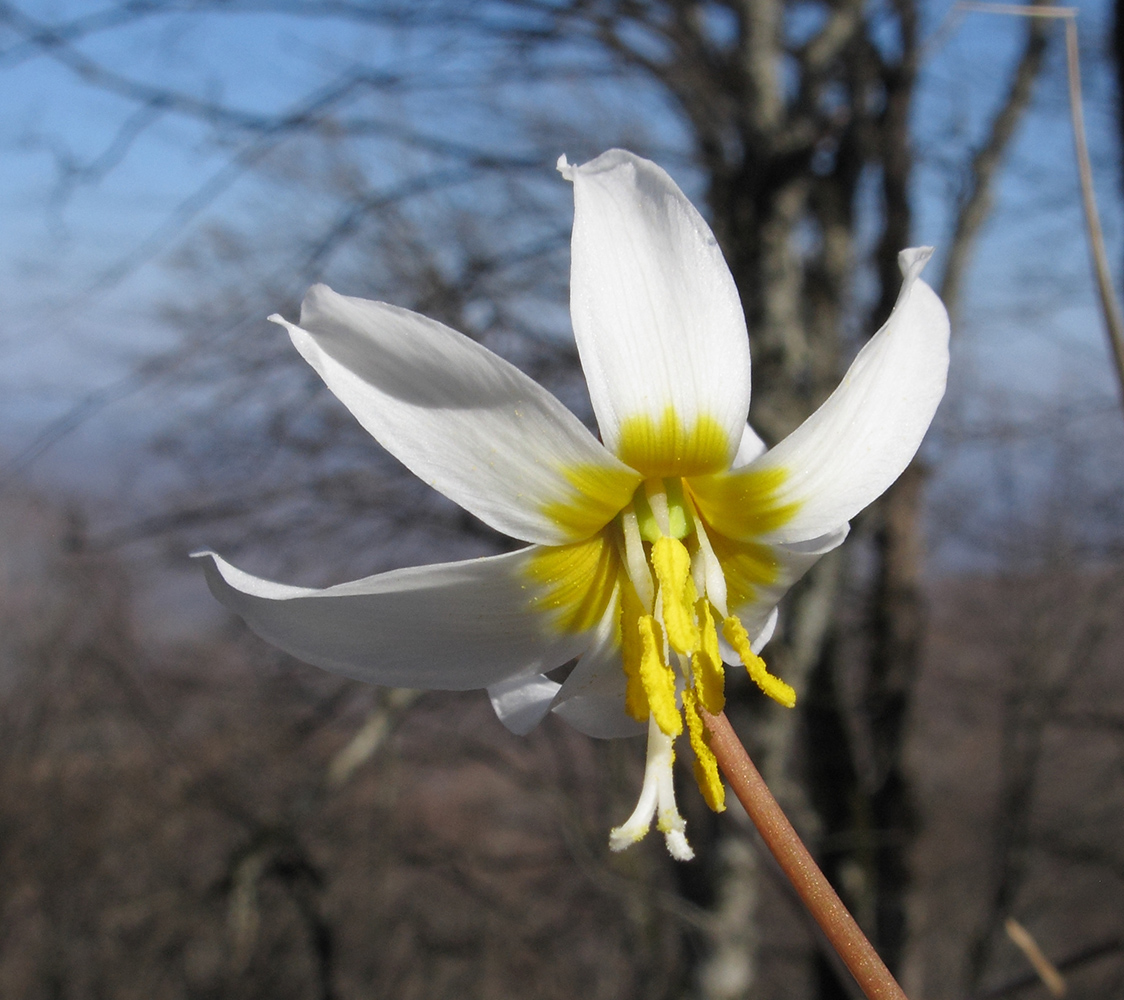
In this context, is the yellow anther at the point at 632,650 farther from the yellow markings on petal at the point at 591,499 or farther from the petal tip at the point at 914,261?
the petal tip at the point at 914,261

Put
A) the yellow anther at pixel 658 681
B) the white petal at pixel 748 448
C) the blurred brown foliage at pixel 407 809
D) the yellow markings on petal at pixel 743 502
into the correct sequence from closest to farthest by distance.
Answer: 1. the yellow anther at pixel 658 681
2. the yellow markings on petal at pixel 743 502
3. the white petal at pixel 748 448
4. the blurred brown foliage at pixel 407 809

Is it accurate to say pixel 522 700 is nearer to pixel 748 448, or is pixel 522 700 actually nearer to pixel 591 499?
pixel 591 499

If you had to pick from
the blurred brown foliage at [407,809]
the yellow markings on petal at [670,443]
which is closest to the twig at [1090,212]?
the yellow markings on petal at [670,443]

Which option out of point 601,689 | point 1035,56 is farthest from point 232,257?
point 1035,56

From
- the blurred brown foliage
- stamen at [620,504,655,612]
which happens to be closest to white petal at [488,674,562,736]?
stamen at [620,504,655,612]

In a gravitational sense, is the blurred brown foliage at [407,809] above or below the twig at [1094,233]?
below

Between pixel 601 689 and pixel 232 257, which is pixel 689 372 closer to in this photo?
pixel 601 689

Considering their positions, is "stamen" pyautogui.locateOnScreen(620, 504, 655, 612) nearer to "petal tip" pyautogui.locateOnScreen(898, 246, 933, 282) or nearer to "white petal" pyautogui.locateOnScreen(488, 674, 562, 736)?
"white petal" pyautogui.locateOnScreen(488, 674, 562, 736)
